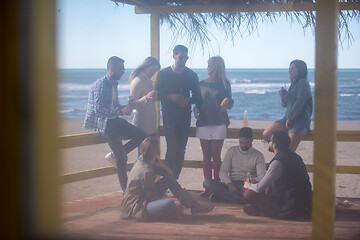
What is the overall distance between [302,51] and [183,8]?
31760mm

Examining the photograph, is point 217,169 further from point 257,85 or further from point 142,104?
point 257,85

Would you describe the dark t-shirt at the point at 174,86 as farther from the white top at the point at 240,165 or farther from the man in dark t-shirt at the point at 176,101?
the white top at the point at 240,165

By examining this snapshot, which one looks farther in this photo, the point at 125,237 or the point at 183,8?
the point at 183,8

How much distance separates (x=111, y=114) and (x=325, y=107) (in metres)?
2.87

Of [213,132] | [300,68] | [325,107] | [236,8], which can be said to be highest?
[236,8]

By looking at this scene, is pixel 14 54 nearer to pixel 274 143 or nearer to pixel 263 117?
pixel 274 143

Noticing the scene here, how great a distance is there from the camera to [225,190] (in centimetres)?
522

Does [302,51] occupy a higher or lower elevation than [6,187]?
higher

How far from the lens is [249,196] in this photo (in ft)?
15.7

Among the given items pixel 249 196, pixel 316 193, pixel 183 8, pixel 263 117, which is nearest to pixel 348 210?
pixel 249 196

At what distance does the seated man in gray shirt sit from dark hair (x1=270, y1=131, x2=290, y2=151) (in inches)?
16.1

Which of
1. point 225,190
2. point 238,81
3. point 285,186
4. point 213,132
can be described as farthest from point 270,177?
point 238,81

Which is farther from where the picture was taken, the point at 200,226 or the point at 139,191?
the point at 139,191

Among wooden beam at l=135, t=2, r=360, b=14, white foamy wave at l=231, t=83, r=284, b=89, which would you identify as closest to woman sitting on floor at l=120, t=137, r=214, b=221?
wooden beam at l=135, t=2, r=360, b=14
